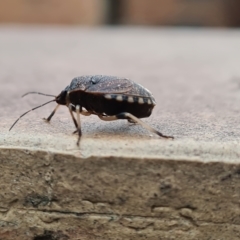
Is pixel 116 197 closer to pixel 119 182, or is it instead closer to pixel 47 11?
pixel 119 182

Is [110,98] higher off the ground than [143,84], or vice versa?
[110,98]

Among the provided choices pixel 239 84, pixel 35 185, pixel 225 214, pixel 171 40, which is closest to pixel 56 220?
pixel 35 185

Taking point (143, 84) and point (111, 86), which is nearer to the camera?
point (111, 86)

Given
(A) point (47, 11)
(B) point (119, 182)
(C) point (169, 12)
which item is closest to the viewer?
(B) point (119, 182)

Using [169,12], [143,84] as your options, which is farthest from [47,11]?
[143,84]

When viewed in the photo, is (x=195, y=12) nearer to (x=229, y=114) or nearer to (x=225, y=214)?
(x=229, y=114)

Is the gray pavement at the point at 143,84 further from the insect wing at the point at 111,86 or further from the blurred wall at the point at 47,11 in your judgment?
the blurred wall at the point at 47,11

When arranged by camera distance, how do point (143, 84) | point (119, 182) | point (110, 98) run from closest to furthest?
1. point (119, 182)
2. point (110, 98)
3. point (143, 84)

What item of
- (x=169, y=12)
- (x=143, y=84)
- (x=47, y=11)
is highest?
(x=143, y=84)
